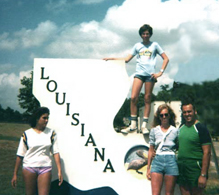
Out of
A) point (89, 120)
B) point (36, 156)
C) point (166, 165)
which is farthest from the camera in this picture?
point (89, 120)

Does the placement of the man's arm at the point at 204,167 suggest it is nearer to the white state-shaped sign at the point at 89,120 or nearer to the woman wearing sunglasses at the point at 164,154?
the woman wearing sunglasses at the point at 164,154

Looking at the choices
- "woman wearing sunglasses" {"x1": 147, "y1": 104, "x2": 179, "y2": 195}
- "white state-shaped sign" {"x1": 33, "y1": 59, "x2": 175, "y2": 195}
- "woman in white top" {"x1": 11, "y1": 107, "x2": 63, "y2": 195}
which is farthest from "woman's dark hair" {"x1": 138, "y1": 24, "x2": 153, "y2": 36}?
"woman in white top" {"x1": 11, "y1": 107, "x2": 63, "y2": 195}

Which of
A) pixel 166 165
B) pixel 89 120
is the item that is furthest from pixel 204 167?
pixel 89 120

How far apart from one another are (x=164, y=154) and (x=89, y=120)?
5.09ft

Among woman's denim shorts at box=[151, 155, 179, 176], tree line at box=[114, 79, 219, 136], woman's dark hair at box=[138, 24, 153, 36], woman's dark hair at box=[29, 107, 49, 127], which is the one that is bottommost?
woman's denim shorts at box=[151, 155, 179, 176]

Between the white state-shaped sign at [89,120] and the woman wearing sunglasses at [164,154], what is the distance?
0.89 m

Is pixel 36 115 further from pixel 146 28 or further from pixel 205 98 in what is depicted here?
pixel 205 98

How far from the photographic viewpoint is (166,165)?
3.28m

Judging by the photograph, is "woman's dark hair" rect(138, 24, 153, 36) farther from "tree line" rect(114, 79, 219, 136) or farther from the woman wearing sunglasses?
the woman wearing sunglasses

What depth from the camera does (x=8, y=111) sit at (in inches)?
2354

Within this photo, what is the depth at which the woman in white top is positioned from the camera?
3.42 meters

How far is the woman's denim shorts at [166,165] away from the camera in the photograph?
10.7 feet

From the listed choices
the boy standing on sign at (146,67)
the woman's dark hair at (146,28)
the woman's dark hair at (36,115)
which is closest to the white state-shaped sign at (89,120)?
the boy standing on sign at (146,67)

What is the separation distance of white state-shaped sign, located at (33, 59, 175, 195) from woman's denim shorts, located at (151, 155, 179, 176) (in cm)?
98
